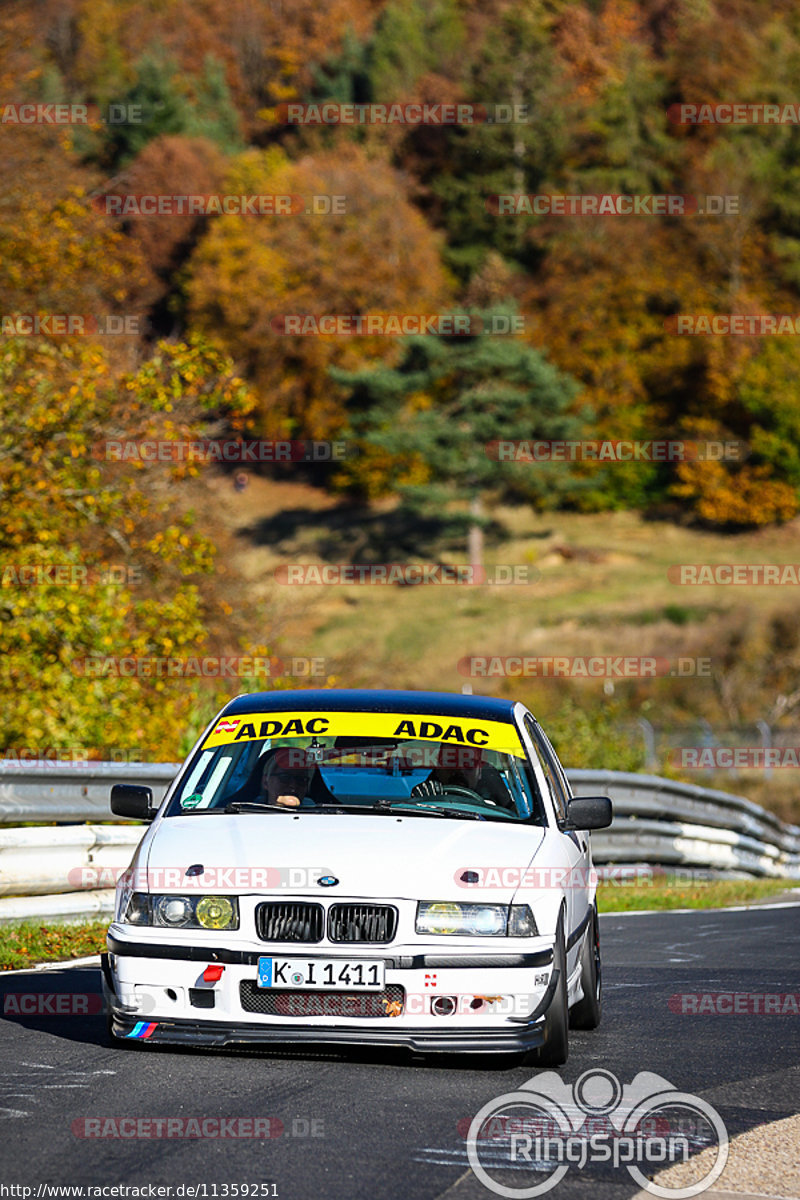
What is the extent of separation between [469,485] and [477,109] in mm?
30943

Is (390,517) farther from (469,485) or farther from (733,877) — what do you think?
(733,877)

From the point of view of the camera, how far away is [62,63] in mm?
107375

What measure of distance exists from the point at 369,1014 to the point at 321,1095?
1.20ft

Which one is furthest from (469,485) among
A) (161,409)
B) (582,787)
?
(582,787)

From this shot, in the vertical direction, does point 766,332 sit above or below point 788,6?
below

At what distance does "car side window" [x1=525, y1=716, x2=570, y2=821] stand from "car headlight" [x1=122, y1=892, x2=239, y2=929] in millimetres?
1944

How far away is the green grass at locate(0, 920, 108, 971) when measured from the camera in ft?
29.5
